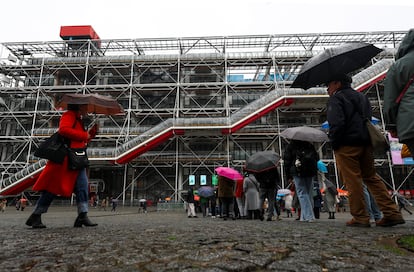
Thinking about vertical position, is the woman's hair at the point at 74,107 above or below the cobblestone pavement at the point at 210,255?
above

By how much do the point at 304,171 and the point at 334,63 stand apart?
1740 millimetres

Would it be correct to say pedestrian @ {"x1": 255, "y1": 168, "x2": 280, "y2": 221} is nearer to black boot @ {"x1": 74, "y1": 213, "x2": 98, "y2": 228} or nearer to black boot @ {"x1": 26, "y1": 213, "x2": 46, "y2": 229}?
black boot @ {"x1": 74, "y1": 213, "x2": 98, "y2": 228}

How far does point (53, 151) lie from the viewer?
3.17 meters

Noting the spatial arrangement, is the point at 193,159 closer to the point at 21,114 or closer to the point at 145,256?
the point at 21,114

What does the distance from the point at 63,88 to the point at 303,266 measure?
23.4 m

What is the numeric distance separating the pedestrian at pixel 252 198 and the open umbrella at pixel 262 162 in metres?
0.70

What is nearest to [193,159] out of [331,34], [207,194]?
[207,194]

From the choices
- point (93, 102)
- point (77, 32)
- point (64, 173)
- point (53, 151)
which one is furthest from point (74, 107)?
point (77, 32)

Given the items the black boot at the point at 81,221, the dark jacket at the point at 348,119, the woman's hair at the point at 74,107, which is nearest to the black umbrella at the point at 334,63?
the dark jacket at the point at 348,119

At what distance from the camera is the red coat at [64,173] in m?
3.15

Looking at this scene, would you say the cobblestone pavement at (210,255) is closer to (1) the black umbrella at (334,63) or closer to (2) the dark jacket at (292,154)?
(2) the dark jacket at (292,154)

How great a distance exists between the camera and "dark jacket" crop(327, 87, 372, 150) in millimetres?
3201

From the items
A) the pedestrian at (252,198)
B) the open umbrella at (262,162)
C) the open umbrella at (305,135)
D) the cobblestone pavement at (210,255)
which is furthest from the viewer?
the pedestrian at (252,198)

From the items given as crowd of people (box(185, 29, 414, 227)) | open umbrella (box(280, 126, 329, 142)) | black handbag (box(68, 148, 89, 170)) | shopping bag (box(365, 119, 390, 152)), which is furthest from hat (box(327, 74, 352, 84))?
black handbag (box(68, 148, 89, 170))
